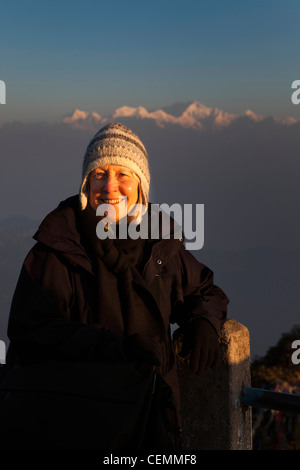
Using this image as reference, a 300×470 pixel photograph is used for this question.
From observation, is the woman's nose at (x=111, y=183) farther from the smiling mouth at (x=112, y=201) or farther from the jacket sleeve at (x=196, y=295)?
the jacket sleeve at (x=196, y=295)

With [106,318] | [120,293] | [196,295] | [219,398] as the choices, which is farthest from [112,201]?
[219,398]

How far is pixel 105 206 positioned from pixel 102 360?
2.91 ft

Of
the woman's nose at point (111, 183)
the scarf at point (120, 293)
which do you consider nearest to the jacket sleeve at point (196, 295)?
the scarf at point (120, 293)

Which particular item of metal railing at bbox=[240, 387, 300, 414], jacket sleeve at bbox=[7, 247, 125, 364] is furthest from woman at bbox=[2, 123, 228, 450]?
metal railing at bbox=[240, 387, 300, 414]

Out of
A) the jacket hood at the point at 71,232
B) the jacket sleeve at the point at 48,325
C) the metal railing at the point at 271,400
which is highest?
the jacket hood at the point at 71,232

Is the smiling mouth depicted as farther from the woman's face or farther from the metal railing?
the metal railing

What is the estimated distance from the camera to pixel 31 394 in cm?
232

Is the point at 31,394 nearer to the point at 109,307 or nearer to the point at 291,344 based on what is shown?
the point at 109,307

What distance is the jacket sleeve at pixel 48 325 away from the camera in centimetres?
246

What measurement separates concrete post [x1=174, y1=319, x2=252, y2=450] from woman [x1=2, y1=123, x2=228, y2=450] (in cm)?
9

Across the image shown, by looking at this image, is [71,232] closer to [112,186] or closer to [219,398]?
[112,186]

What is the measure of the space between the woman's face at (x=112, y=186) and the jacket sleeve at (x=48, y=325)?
0.41 m

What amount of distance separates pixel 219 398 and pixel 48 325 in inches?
40.7

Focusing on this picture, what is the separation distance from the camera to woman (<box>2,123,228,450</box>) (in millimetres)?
2236
